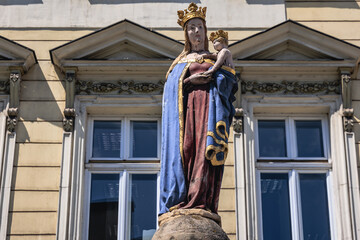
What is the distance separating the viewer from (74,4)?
12609mm

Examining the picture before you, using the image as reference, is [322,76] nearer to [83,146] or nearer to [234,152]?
[234,152]

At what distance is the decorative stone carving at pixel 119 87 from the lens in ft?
38.9

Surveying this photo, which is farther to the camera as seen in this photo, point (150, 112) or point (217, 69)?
point (150, 112)

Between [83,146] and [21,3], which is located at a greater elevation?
[21,3]

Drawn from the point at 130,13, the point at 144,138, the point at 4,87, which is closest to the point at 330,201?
the point at 144,138

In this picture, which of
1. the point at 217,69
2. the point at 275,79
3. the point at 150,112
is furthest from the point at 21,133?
the point at 217,69

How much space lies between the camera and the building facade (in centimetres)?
1115

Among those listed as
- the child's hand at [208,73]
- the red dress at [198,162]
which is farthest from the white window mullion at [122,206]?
the child's hand at [208,73]

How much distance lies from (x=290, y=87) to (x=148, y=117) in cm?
219

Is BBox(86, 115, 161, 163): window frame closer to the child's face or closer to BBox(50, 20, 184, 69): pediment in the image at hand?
BBox(50, 20, 184, 69): pediment

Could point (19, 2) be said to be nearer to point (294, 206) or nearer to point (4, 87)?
point (4, 87)

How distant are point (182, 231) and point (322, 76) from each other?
600 cm

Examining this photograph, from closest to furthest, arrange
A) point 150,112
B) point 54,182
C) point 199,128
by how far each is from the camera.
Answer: point 199,128 → point 54,182 → point 150,112

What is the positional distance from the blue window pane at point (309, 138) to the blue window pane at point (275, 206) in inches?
20.9
